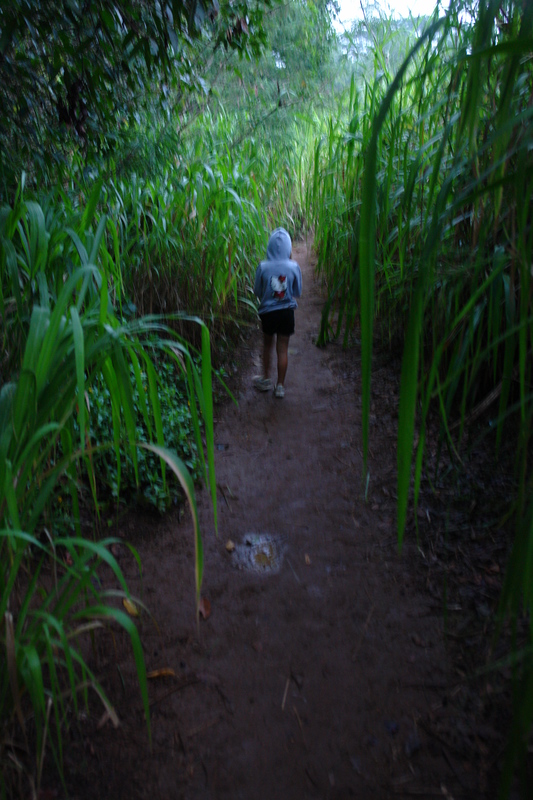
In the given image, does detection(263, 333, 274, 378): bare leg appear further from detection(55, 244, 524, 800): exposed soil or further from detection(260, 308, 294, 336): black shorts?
detection(55, 244, 524, 800): exposed soil

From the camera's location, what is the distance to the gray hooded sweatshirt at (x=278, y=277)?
340cm

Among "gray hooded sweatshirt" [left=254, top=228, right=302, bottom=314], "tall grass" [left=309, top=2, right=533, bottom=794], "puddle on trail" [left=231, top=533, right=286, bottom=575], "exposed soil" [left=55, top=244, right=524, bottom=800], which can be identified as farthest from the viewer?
"gray hooded sweatshirt" [left=254, top=228, right=302, bottom=314]

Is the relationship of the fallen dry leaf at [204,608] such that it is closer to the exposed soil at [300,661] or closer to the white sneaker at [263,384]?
the exposed soil at [300,661]

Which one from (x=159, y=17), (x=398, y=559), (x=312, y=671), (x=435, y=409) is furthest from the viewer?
(x=435, y=409)

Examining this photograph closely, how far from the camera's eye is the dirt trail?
1309mm

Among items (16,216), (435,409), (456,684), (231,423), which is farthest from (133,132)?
(456,684)

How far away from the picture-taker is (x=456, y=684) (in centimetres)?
147

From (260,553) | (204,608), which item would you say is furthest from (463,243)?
(204,608)

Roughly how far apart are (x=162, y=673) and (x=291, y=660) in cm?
40

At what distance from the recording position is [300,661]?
1631 mm

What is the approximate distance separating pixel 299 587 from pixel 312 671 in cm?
36

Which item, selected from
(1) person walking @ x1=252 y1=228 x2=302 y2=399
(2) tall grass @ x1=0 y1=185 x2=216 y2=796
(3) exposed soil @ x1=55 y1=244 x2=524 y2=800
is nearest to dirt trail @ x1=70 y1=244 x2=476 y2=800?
(3) exposed soil @ x1=55 y1=244 x2=524 y2=800

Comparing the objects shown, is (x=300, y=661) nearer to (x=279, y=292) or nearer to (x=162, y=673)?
(x=162, y=673)

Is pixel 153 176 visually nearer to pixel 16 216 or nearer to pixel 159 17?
pixel 159 17
